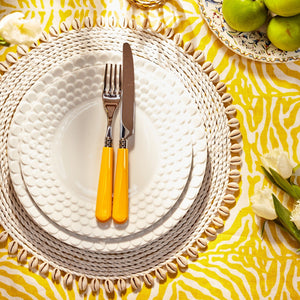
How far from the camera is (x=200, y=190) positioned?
0.75 meters

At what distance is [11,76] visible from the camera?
0.76 meters

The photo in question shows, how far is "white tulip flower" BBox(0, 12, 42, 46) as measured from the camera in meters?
0.50

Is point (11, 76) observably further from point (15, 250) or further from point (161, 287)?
point (161, 287)

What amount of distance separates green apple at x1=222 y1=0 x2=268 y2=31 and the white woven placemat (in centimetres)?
9

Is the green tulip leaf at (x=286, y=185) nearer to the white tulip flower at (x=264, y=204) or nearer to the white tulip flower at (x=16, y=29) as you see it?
the white tulip flower at (x=264, y=204)

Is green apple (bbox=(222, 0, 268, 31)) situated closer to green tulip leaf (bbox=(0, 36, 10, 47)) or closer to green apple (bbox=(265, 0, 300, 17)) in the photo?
green apple (bbox=(265, 0, 300, 17))

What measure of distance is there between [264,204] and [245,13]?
0.35m

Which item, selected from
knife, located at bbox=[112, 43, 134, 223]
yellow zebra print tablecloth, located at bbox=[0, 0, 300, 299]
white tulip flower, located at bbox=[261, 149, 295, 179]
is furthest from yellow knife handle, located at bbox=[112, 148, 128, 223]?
white tulip flower, located at bbox=[261, 149, 295, 179]

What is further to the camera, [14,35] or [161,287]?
[161,287]

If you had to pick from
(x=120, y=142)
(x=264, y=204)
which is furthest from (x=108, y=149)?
(x=264, y=204)

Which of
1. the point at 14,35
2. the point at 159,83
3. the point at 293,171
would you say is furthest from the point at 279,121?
the point at 14,35

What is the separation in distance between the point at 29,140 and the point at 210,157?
1.10 feet

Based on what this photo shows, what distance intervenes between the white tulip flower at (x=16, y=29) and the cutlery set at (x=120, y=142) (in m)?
0.23

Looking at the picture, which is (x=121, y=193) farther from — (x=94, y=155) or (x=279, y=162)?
(x=279, y=162)
